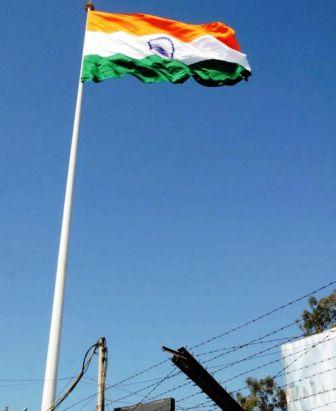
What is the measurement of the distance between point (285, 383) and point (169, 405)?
511 centimetres

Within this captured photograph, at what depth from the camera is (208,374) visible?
7.92 m

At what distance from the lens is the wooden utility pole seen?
385 inches

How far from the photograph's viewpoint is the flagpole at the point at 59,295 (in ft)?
27.7

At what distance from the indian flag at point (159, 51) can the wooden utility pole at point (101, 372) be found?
6.34 m

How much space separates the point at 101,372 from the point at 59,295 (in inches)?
85.3

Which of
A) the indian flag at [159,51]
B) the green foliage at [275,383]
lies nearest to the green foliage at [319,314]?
the green foliage at [275,383]

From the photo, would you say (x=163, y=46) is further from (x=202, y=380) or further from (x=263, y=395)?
(x=263, y=395)

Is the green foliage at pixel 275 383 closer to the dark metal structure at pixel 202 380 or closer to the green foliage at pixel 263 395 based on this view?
the green foliage at pixel 263 395

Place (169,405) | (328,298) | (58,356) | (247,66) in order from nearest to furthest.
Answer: (58,356), (169,405), (247,66), (328,298)

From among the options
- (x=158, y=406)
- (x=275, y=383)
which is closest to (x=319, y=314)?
(x=275, y=383)

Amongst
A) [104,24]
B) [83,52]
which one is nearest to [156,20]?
[104,24]

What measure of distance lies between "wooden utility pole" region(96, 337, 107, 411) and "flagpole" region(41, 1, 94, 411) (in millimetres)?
1518

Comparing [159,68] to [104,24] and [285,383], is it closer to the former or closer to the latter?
[104,24]

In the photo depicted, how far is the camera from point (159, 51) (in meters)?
13.4
